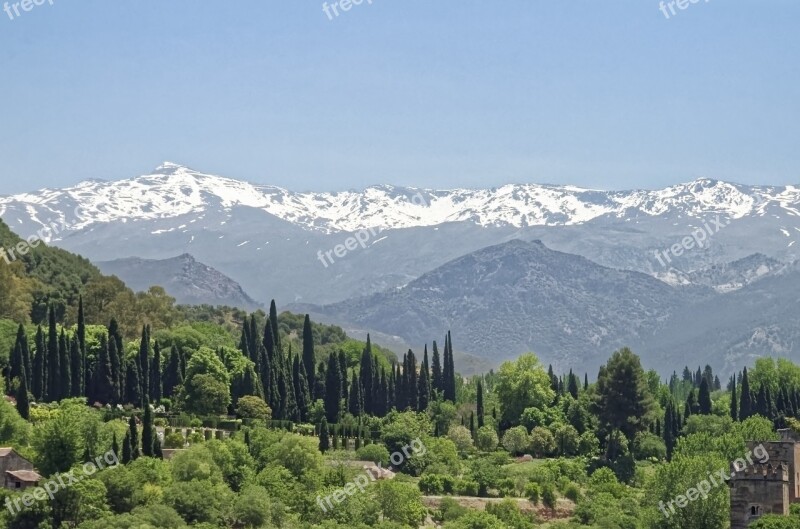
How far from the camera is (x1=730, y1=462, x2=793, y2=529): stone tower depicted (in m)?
91.8

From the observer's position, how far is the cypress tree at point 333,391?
14029cm

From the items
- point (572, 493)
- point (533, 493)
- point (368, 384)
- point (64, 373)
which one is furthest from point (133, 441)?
point (368, 384)

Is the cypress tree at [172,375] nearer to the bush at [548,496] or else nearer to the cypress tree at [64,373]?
the cypress tree at [64,373]

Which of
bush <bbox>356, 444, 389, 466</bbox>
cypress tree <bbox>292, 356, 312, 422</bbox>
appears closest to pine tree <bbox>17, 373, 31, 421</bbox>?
bush <bbox>356, 444, 389, 466</bbox>

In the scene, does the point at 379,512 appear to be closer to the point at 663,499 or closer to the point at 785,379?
the point at 663,499

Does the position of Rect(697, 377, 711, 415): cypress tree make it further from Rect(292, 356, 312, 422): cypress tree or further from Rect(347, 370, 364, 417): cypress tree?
Rect(292, 356, 312, 422): cypress tree

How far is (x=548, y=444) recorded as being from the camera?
452ft

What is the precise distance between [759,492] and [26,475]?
39.8 m

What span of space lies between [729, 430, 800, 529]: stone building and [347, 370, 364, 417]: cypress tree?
54238mm

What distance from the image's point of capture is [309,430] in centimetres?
12988

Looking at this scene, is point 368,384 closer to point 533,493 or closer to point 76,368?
point 76,368

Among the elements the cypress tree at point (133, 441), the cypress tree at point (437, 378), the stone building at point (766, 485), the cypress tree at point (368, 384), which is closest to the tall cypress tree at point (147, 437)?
Result: the cypress tree at point (133, 441)

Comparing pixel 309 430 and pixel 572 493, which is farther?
pixel 309 430

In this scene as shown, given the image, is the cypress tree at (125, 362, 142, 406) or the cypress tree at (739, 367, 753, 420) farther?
the cypress tree at (739, 367, 753, 420)
